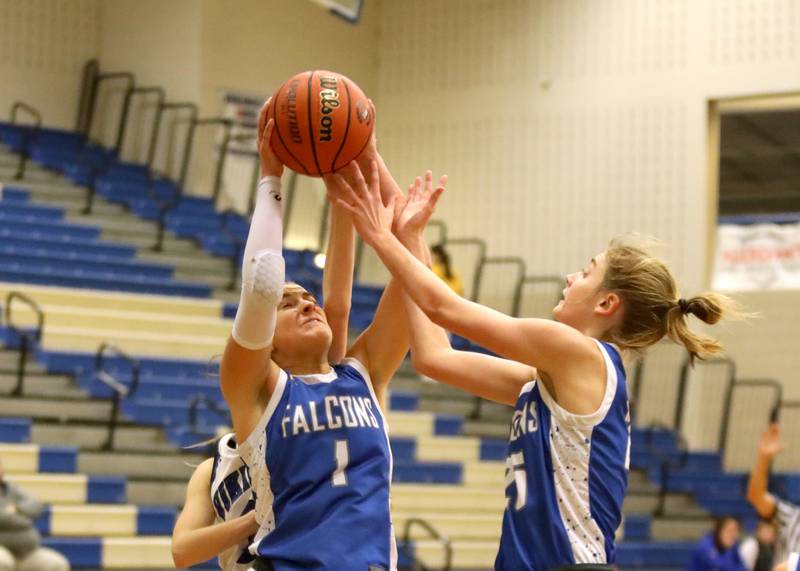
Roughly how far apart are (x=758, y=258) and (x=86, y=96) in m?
6.61

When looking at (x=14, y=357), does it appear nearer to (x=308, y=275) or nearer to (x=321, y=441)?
(x=308, y=275)

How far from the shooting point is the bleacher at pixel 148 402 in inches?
→ 335

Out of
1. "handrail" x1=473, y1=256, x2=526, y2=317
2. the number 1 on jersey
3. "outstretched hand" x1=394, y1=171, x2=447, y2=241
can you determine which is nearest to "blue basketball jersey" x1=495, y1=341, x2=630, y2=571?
the number 1 on jersey

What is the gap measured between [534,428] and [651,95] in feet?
34.7

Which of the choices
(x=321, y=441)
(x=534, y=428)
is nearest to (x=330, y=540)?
(x=321, y=441)

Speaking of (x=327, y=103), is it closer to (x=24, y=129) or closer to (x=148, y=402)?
(x=148, y=402)

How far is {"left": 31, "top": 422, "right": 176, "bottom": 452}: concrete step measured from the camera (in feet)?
28.7

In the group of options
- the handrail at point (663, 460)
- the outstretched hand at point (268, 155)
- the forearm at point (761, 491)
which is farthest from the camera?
the handrail at point (663, 460)

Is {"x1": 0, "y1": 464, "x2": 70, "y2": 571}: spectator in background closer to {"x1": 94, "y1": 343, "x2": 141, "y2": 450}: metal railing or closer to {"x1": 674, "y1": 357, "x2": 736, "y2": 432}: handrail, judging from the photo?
{"x1": 94, "y1": 343, "x2": 141, "y2": 450}: metal railing

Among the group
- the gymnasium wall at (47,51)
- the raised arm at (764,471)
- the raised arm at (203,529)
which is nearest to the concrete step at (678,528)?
the raised arm at (764,471)

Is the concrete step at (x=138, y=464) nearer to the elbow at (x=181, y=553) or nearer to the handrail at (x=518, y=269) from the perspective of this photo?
the handrail at (x=518, y=269)

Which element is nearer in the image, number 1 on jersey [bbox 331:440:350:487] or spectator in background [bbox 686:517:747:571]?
number 1 on jersey [bbox 331:440:350:487]

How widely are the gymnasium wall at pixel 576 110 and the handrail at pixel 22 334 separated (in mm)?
5311

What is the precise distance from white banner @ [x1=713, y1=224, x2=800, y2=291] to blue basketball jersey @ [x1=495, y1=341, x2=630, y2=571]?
387 inches
